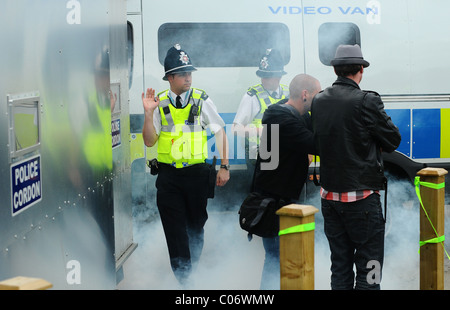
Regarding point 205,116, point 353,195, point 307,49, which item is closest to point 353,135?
point 353,195

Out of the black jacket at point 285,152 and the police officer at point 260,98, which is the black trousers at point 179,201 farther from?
the police officer at point 260,98

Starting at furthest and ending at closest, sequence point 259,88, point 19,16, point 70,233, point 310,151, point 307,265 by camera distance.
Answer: point 259,88 < point 310,151 < point 70,233 < point 307,265 < point 19,16

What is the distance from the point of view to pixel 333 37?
265 inches

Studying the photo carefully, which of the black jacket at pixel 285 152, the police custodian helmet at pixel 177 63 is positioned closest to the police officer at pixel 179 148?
the police custodian helmet at pixel 177 63

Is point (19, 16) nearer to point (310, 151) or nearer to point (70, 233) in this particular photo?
point (70, 233)

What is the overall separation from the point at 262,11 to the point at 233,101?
0.81m

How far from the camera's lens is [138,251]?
658cm

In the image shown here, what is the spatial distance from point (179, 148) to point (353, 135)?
5.15 feet

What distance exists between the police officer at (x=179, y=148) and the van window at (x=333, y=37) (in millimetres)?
1654

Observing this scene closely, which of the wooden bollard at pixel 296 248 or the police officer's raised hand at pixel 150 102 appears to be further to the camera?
the police officer's raised hand at pixel 150 102

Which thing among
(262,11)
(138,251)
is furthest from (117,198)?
(262,11)

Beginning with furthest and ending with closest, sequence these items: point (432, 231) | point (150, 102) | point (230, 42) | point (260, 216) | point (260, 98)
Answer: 1. point (230, 42)
2. point (260, 98)
3. point (150, 102)
4. point (432, 231)
5. point (260, 216)

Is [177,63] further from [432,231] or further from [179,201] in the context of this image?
[432,231]

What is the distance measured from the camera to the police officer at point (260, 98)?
6.44 meters
